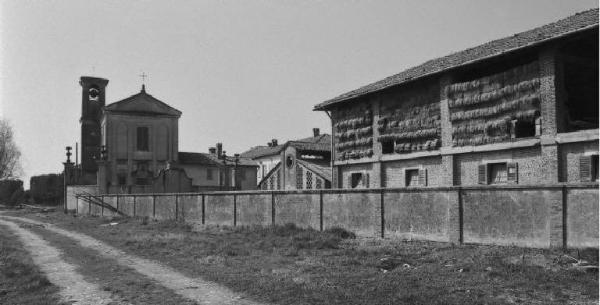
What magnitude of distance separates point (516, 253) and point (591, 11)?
10.2 m

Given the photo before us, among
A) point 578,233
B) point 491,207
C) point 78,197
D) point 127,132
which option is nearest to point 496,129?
point 491,207

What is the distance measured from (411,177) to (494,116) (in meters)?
4.91

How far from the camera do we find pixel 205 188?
4809 centimetres

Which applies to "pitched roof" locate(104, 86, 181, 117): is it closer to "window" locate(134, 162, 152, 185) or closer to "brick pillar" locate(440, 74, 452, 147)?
"window" locate(134, 162, 152, 185)

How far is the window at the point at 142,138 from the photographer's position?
47094 millimetres

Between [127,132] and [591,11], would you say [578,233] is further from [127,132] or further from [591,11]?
[127,132]

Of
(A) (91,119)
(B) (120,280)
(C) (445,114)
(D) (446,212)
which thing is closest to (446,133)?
(C) (445,114)

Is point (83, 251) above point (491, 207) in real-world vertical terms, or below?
below

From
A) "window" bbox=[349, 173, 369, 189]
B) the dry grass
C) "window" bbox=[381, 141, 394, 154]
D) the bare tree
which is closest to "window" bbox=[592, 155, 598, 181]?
the dry grass

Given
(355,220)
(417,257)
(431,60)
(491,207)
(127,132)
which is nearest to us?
(417,257)

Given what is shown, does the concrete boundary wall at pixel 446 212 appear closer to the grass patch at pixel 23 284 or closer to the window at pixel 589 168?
the window at pixel 589 168

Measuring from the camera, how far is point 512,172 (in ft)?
57.7

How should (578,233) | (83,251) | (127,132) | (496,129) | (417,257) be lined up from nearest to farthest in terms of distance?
(578,233)
(417,257)
(83,251)
(496,129)
(127,132)

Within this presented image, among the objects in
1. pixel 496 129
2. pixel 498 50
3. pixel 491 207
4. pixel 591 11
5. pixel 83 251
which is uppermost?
pixel 591 11
